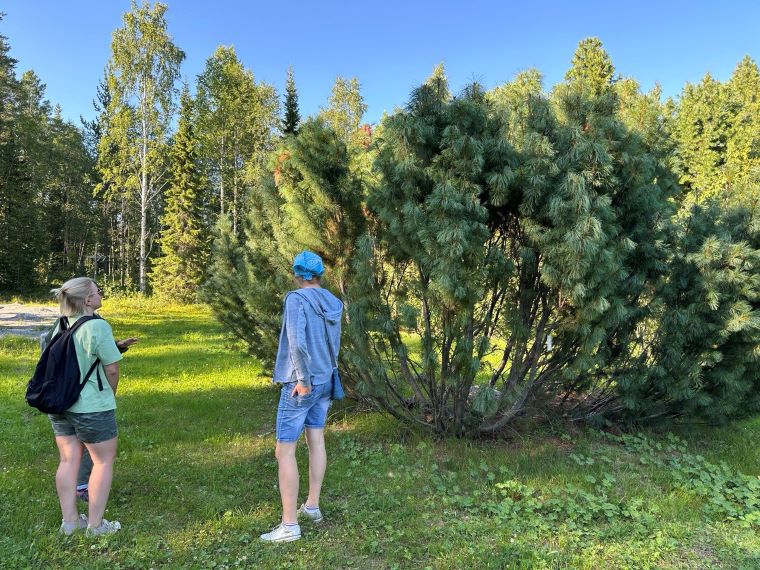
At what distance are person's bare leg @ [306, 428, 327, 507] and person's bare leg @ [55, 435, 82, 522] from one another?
4.74ft

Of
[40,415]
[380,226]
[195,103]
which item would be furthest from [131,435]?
[195,103]

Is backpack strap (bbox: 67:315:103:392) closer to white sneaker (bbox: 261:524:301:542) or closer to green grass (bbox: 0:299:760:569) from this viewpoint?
green grass (bbox: 0:299:760:569)

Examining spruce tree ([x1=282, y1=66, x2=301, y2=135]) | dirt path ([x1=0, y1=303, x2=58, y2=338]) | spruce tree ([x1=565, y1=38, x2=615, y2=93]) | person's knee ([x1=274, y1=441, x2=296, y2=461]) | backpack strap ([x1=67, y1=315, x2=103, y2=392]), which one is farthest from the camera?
spruce tree ([x1=565, y1=38, x2=615, y2=93])

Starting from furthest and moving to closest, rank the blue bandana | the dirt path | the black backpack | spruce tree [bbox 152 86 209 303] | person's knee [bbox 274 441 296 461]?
spruce tree [bbox 152 86 209 303]
the dirt path
the blue bandana
person's knee [bbox 274 441 296 461]
the black backpack

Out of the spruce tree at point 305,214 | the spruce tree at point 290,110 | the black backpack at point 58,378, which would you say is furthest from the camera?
the spruce tree at point 290,110

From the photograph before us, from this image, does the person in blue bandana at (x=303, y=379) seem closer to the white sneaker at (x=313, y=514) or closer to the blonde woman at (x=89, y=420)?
the white sneaker at (x=313, y=514)

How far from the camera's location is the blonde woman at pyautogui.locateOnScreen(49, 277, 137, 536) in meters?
3.09

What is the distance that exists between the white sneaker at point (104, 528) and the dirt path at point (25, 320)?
11464 millimetres

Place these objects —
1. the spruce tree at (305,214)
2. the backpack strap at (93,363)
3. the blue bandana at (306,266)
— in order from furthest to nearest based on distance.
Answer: the spruce tree at (305,214)
the blue bandana at (306,266)
the backpack strap at (93,363)

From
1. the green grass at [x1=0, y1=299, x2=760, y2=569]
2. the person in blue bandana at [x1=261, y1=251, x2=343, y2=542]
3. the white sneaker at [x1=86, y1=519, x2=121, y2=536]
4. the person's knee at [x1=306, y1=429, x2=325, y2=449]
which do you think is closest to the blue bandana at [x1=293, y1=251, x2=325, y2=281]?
the person in blue bandana at [x1=261, y1=251, x2=343, y2=542]

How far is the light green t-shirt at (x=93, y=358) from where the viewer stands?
10.1ft

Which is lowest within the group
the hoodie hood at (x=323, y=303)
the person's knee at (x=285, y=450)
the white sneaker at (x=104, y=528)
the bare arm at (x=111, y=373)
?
the white sneaker at (x=104, y=528)

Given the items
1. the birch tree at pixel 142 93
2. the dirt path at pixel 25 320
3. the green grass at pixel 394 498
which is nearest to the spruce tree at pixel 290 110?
the birch tree at pixel 142 93

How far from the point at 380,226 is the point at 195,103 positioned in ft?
83.6
